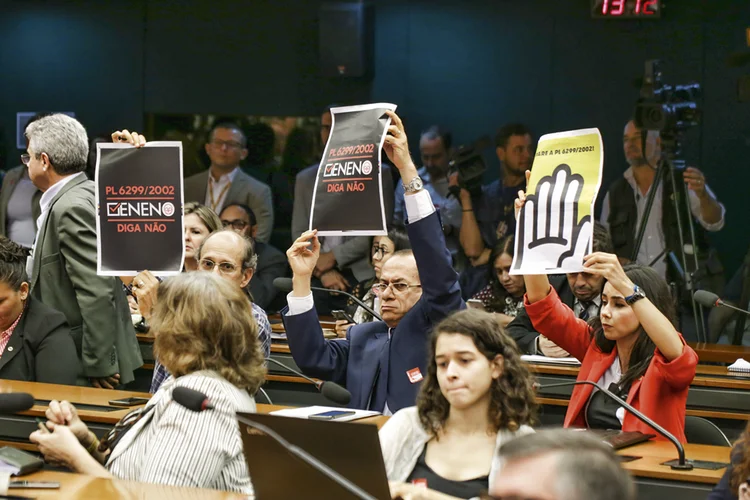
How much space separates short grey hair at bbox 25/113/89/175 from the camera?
441 centimetres

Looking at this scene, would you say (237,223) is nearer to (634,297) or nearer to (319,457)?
(634,297)

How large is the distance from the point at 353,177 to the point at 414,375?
2.30 ft

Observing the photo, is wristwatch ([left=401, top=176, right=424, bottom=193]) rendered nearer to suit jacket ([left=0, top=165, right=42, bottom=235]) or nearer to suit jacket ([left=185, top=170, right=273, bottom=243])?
suit jacket ([left=0, top=165, right=42, bottom=235])

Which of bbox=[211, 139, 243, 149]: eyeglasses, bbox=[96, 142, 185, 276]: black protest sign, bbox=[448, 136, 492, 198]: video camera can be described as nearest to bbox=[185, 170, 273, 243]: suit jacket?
bbox=[211, 139, 243, 149]: eyeglasses

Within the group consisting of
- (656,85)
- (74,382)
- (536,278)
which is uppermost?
(656,85)

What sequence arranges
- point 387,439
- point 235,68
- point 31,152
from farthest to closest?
point 235,68
point 31,152
point 387,439

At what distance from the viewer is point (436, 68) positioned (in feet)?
25.6

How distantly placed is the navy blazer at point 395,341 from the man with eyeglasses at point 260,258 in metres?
3.30

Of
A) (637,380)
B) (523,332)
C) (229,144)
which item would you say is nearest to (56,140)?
(523,332)

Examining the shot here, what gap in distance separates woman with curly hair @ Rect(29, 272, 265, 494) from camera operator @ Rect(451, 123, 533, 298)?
4.61m

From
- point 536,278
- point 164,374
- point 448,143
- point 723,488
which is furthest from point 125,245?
point 448,143

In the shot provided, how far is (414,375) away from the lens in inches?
138

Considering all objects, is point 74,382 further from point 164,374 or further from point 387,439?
point 387,439

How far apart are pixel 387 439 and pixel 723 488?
847 mm
